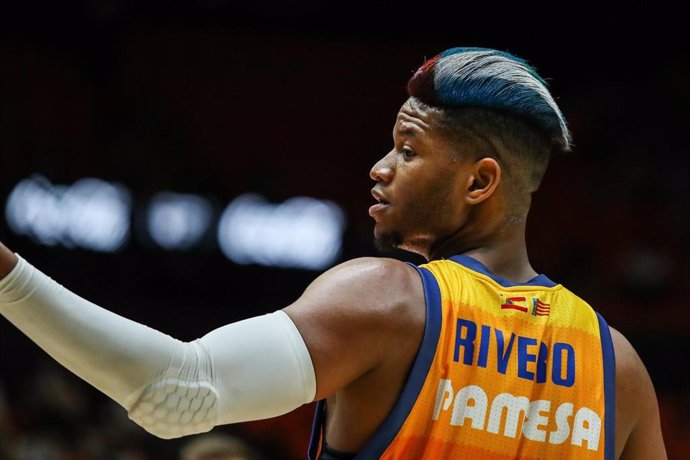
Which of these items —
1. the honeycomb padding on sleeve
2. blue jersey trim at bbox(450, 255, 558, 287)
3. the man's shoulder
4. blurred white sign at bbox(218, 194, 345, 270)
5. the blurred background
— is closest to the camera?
the honeycomb padding on sleeve

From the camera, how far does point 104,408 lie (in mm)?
8625

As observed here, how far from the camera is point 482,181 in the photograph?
2418 mm

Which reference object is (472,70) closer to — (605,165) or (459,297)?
(459,297)

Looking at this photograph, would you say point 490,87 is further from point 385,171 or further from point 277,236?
point 277,236

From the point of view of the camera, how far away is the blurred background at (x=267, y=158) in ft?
31.4

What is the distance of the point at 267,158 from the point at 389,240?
871cm

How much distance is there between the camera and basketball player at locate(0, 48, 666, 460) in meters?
1.92

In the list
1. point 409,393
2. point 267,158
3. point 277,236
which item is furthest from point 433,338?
point 267,158

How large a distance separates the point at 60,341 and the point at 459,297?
2.65 ft

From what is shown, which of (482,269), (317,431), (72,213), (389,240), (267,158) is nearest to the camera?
(317,431)

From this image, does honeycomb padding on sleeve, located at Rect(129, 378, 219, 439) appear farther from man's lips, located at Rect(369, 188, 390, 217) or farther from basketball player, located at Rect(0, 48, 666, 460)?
man's lips, located at Rect(369, 188, 390, 217)

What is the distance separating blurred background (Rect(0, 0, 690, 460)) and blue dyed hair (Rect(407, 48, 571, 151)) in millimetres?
5978

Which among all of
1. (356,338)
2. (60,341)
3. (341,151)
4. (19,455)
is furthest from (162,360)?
(341,151)

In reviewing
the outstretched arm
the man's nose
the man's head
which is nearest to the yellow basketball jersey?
the man's head
